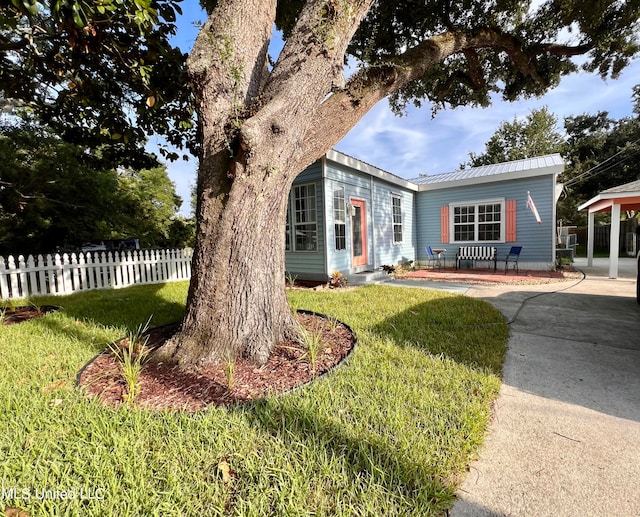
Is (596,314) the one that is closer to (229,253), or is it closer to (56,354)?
(229,253)

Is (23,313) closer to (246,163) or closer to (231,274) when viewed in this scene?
(231,274)

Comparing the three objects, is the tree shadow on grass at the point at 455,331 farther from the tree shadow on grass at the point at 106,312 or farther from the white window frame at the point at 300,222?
the white window frame at the point at 300,222

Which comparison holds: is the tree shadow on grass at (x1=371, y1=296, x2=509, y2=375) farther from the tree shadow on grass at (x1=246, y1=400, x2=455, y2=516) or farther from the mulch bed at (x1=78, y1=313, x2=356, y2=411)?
the tree shadow on grass at (x1=246, y1=400, x2=455, y2=516)

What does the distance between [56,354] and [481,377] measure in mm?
4097

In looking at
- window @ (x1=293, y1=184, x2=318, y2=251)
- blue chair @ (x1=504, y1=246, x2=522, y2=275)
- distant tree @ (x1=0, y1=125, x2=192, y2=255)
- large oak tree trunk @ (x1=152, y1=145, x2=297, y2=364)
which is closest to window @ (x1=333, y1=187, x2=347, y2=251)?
window @ (x1=293, y1=184, x2=318, y2=251)

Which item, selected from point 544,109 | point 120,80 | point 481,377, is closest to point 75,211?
point 120,80

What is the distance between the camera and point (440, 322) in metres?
3.89

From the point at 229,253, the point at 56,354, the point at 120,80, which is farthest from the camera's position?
the point at 120,80

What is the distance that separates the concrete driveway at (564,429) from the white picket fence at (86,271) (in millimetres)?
8421

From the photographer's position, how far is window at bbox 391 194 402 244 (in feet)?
32.9

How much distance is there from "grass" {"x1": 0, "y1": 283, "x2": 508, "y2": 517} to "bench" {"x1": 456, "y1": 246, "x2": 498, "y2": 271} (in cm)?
774

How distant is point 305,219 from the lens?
7578mm

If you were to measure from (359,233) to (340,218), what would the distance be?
1.13 meters

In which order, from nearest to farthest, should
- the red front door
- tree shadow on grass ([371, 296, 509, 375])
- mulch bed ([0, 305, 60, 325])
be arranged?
1. tree shadow on grass ([371, 296, 509, 375])
2. mulch bed ([0, 305, 60, 325])
3. the red front door
